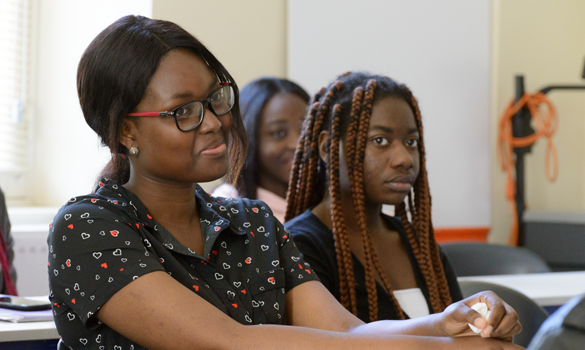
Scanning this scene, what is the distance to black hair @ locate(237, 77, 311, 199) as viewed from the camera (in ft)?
8.57

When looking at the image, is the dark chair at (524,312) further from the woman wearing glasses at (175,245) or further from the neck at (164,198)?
the neck at (164,198)

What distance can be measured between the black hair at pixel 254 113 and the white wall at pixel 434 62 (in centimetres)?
57

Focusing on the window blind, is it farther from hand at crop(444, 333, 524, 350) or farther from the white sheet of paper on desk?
hand at crop(444, 333, 524, 350)

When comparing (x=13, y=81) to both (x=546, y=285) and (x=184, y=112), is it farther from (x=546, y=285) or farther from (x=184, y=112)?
(x=546, y=285)

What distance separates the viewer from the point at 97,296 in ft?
3.32

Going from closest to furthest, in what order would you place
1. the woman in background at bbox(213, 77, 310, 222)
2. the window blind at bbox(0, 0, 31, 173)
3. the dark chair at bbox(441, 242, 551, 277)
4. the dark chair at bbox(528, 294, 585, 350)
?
the dark chair at bbox(528, 294, 585, 350) → the dark chair at bbox(441, 242, 551, 277) → the woman in background at bbox(213, 77, 310, 222) → the window blind at bbox(0, 0, 31, 173)

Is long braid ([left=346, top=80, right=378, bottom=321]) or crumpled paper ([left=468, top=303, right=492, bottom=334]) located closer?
crumpled paper ([left=468, top=303, right=492, bottom=334])

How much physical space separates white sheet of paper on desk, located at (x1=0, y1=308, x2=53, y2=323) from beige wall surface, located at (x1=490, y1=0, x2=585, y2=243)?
3.01 m

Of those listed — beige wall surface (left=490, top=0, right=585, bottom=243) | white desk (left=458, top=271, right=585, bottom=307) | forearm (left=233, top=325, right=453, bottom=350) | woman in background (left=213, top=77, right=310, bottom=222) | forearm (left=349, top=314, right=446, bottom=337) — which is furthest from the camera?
beige wall surface (left=490, top=0, right=585, bottom=243)

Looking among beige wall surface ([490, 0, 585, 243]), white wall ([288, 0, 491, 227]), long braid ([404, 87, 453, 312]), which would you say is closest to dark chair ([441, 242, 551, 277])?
long braid ([404, 87, 453, 312])

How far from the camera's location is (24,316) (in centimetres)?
142

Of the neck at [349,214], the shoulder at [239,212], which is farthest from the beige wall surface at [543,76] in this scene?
the shoulder at [239,212]

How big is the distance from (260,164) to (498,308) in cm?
166

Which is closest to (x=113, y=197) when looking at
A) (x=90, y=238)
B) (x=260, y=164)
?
(x=90, y=238)
